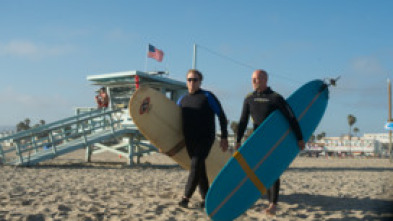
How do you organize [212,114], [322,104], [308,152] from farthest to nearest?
[308,152] → [322,104] → [212,114]

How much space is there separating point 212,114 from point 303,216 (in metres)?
1.59

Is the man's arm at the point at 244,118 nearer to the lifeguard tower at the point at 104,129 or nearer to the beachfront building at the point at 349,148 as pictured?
the lifeguard tower at the point at 104,129

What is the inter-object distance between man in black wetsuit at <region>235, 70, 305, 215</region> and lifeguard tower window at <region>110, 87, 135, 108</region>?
371 inches

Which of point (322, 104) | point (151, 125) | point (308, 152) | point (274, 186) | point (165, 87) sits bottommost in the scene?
point (308, 152)

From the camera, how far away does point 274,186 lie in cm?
411

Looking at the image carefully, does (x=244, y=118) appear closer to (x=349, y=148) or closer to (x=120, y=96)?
(x=120, y=96)

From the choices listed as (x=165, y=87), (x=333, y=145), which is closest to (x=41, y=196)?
(x=165, y=87)

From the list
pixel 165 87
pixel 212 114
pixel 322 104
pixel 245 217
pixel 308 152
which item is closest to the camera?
pixel 245 217

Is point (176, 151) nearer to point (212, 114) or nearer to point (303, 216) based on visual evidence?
point (212, 114)

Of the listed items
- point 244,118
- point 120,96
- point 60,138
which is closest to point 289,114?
point 244,118

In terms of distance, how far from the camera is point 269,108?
411 centimetres

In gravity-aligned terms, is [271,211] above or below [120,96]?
below

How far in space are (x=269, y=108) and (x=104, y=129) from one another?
9.15 m

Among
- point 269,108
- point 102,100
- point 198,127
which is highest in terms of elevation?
point 102,100
